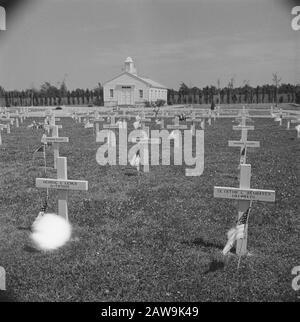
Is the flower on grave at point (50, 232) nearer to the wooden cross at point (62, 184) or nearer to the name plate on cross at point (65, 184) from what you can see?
the wooden cross at point (62, 184)

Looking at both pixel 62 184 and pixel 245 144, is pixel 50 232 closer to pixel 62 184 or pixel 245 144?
pixel 62 184

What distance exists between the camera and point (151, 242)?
5551 millimetres

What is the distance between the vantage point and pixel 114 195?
7973mm

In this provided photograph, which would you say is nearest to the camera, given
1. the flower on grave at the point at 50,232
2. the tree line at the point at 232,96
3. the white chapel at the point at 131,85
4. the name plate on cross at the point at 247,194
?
the name plate on cross at the point at 247,194

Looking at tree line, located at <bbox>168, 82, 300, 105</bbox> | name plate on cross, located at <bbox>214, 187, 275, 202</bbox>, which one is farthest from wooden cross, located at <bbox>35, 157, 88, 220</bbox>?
tree line, located at <bbox>168, 82, 300, 105</bbox>

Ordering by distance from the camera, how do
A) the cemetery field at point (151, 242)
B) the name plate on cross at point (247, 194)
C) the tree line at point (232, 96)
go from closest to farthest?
the cemetery field at point (151, 242) < the name plate on cross at point (247, 194) < the tree line at point (232, 96)

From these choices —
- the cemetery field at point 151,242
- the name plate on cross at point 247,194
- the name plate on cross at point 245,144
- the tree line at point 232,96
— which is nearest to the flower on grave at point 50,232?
the cemetery field at point 151,242

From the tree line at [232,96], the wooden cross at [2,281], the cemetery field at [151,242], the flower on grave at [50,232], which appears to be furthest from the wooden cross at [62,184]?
the tree line at [232,96]

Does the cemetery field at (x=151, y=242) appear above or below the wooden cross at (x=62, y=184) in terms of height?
below

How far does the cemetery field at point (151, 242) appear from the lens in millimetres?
4379

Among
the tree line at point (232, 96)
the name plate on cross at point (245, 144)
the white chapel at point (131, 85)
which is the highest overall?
the tree line at point (232, 96)

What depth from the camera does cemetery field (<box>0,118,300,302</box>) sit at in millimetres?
4379

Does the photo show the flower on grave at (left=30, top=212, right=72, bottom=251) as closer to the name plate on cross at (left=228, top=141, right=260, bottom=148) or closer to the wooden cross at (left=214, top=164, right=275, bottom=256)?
the wooden cross at (left=214, top=164, right=275, bottom=256)

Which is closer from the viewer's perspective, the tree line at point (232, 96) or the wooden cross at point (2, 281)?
the wooden cross at point (2, 281)
